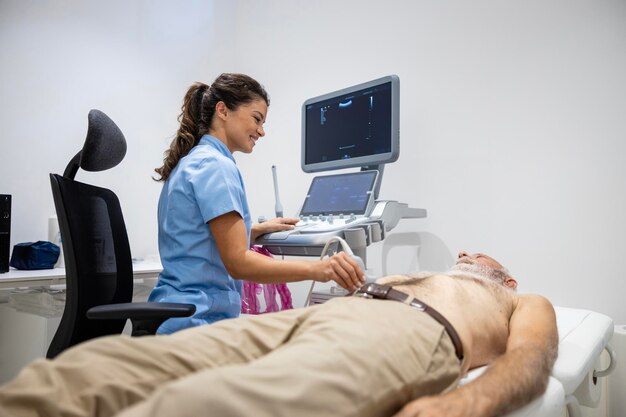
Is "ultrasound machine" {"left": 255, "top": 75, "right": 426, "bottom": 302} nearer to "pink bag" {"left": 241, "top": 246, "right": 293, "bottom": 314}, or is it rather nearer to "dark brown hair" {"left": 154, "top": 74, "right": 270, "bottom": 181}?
"dark brown hair" {"left": 154, "top": 74, "right": 270, "bottom": 181}

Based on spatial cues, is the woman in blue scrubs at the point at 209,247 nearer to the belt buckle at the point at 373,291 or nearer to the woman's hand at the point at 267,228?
the belt buckle at the point at 373,291

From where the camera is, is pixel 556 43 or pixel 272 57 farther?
pixel 272 57

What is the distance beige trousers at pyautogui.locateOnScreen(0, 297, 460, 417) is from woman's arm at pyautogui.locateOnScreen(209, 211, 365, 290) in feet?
0.98

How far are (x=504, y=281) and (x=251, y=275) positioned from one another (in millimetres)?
885

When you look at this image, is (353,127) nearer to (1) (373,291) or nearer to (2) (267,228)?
(2) (267,228)

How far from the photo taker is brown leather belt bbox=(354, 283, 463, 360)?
995mm

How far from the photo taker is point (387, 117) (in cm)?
191

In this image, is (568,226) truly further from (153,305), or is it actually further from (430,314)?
(153,305)

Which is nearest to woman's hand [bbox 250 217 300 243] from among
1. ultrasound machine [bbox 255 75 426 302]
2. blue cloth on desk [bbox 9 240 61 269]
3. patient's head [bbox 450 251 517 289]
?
ultrasound machine [bbox 255 75 426 302]

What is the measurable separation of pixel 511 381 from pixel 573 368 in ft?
1.01

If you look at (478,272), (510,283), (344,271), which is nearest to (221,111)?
(344,271)

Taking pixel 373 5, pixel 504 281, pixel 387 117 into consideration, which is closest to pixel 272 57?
pixel 373 5

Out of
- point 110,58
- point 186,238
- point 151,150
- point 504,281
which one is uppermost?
point 110,58

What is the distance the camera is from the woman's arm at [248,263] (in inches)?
50.1
